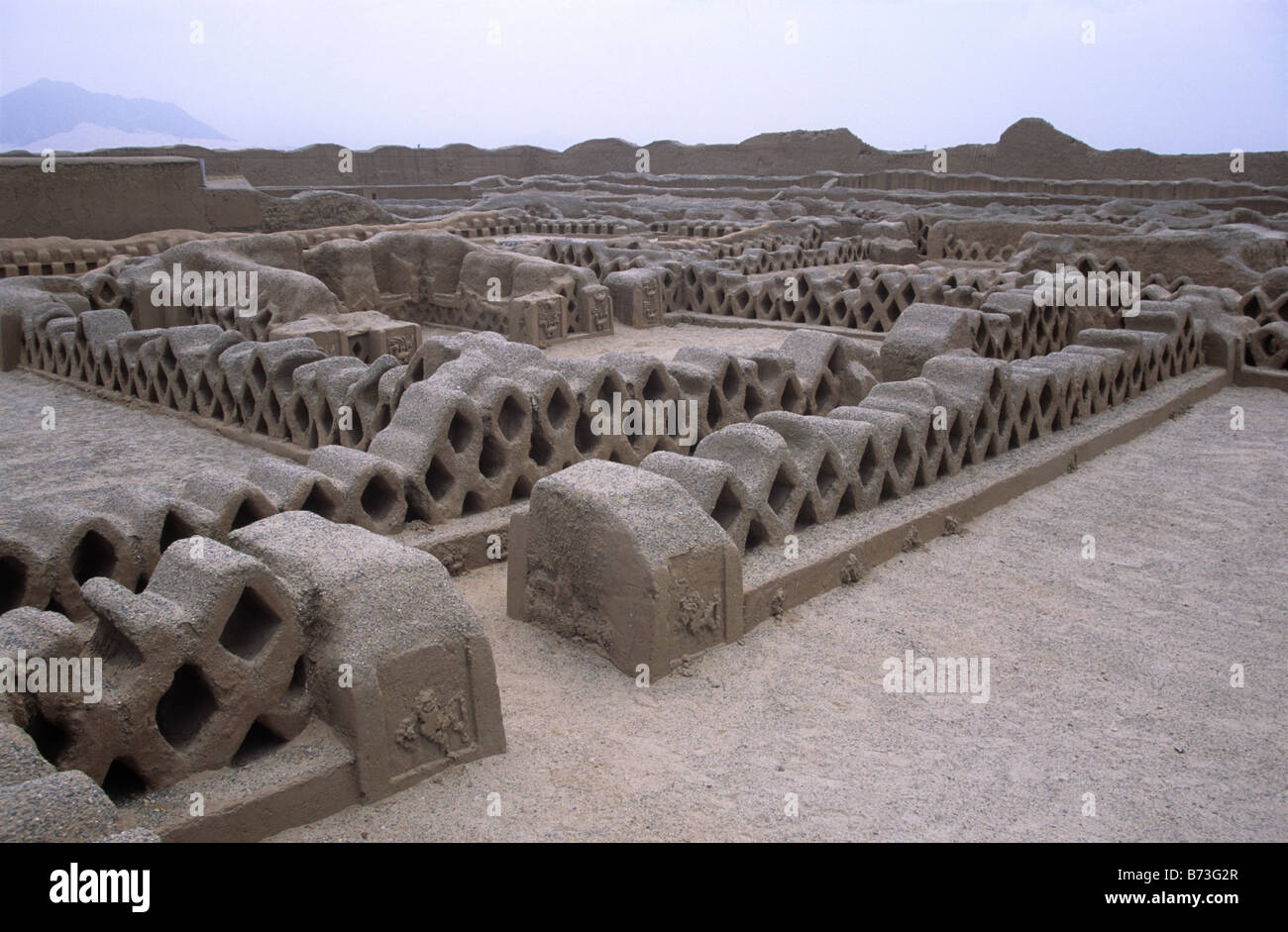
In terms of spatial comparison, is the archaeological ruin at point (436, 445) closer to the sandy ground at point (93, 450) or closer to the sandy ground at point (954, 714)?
the sandy ground at point (93, 450)

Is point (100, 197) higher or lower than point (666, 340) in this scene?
higher

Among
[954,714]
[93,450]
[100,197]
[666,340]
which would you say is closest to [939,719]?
[954,714]

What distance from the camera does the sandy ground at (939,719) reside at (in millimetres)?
3230

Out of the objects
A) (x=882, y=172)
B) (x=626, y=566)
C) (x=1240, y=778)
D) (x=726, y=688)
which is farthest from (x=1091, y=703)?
(x=882, y=172)

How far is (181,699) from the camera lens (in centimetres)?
333

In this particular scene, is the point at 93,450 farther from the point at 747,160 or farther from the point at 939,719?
the point at 747,160

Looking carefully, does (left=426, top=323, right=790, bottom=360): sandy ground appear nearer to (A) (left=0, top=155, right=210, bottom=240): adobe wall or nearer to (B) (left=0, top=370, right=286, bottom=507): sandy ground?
(A) (left=0, top=155, right=210, bottom=240): adobe wall

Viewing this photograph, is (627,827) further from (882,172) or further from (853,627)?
(882,172)

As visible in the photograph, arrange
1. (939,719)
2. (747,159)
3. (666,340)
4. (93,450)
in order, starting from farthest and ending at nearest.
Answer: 1. (747,159)
2. (666,340)
3. (93,450)
4. (939,719)

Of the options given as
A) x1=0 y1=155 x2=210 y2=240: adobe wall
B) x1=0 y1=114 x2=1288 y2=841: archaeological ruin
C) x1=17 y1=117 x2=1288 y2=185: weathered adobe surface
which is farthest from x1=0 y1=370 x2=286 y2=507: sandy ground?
x1=17 y1=117 x2=1288 y2=185: weathered adobe surface

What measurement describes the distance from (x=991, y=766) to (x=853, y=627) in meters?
1.16

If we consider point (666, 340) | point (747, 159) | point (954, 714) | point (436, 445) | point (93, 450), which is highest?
point (747, 159)

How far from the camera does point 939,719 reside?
12.7ft

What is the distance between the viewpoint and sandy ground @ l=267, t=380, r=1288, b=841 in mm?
3230
